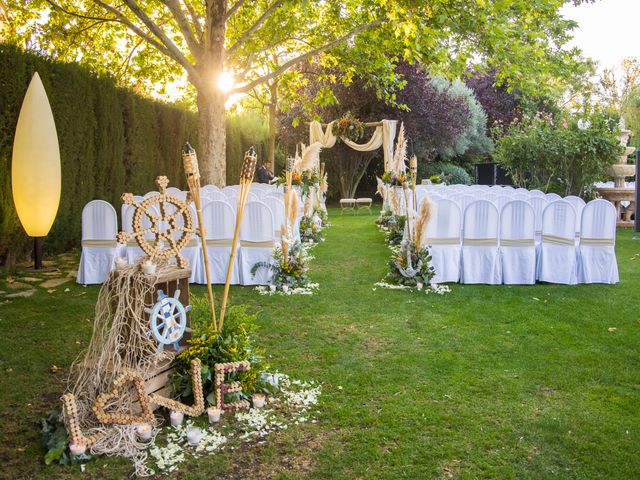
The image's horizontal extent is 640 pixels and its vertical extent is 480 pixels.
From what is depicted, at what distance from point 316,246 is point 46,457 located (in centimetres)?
728

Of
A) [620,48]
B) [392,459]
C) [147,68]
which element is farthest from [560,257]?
[620,48]

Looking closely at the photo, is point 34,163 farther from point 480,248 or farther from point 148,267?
point 480,248

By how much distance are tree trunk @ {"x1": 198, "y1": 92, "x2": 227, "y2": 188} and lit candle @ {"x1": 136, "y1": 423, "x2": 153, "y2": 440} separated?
26.3 ft

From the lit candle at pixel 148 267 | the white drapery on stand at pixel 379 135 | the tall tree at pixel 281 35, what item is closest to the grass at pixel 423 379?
the lit candle at pixel 148 267

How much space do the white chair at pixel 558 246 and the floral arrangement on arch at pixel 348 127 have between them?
8362 mm

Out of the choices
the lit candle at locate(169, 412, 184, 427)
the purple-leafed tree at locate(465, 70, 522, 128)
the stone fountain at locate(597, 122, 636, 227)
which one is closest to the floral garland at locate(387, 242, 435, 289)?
the lit candle at locate(169, 412, 184, 427)

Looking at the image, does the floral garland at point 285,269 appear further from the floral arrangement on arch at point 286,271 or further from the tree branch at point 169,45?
the tree branch at point 169,45

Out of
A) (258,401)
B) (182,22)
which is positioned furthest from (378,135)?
(258,401)

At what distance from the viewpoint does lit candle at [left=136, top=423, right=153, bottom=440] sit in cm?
273

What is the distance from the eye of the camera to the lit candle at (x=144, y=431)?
273cm


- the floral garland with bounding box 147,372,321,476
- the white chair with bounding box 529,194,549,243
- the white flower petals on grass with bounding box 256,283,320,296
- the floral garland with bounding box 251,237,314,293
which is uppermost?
the white chair with bounding box 529,194,549,243

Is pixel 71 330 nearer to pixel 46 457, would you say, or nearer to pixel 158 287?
pixel 158 287

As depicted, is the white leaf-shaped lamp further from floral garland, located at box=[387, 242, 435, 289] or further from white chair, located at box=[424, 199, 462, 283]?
white chair, located at box=[424, 199, 462, 283]

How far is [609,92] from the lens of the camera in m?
36.6
